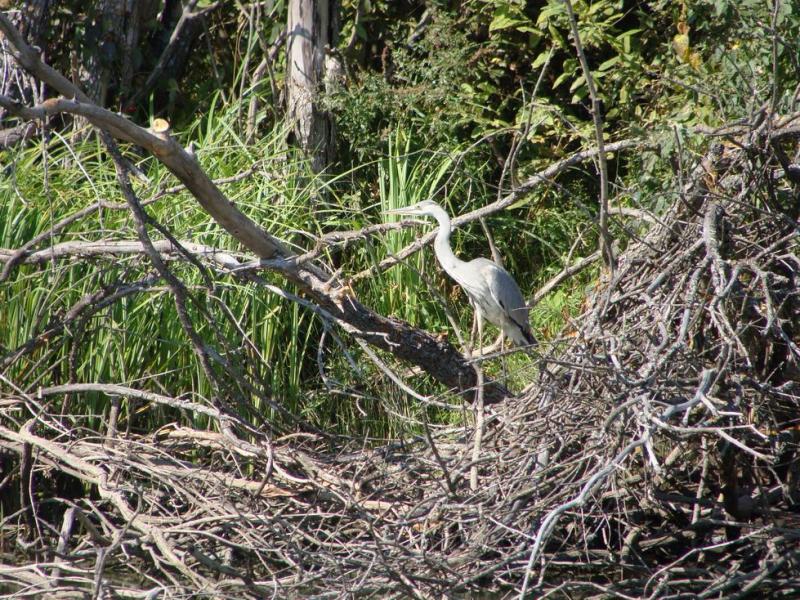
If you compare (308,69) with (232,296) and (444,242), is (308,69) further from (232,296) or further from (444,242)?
(232,296)

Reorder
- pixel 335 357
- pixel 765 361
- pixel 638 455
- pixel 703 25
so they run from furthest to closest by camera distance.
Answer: pixel 335 357 → pixel 703 25 → pixel 638 455 → pixel 765 361

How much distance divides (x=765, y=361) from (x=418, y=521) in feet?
5.20

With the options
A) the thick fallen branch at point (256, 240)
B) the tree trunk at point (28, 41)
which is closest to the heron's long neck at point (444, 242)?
the thick fallen branch at point (256, 240)

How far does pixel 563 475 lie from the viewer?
381 cm

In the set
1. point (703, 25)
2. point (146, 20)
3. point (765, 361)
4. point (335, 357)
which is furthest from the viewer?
point (146, 20)

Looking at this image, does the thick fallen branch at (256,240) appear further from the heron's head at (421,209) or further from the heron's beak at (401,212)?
the heron's beak at (401,212)

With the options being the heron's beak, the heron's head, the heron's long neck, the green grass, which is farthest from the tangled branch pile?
the heron's beak

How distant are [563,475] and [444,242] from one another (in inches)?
86.3

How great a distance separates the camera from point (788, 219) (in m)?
3.64

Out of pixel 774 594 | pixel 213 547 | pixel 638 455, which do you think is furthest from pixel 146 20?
pixel 774 594

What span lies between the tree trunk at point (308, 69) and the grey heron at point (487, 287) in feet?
3.39

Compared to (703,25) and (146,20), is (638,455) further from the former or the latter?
(146,20)

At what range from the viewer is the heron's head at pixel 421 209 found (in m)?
5.79

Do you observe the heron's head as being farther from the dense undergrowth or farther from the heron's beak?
the dense undergrowth
